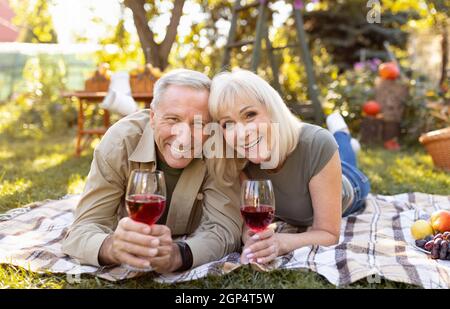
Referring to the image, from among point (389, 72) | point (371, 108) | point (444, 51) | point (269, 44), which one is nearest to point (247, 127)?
point (269, 44)

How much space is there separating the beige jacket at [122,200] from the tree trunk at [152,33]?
2.35m

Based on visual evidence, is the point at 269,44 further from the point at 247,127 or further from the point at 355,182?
the point at 247,127

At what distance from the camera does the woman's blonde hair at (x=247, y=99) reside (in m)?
2.44

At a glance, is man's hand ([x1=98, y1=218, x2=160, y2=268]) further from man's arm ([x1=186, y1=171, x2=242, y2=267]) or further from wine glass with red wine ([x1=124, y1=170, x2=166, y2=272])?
man's arm ([x1=186, y1=171, x2=242, y2=267])

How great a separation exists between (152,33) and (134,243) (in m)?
3.39

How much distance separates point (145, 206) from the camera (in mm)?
1984

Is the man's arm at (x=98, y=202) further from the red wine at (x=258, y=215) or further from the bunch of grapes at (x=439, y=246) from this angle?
the bunch of grapes at (x=439, y=246)

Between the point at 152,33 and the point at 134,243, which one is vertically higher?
the point at 152,33

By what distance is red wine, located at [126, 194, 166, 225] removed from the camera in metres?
1.99

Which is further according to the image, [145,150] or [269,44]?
[269,44]

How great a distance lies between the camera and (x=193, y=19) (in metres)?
6.73

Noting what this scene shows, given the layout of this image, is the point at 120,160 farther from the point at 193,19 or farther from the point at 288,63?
the point at 288,63
